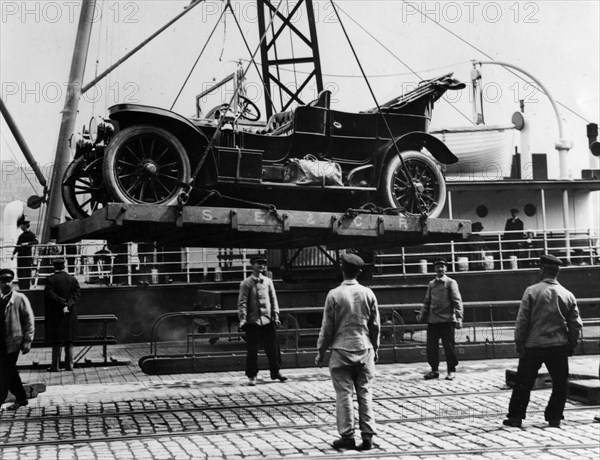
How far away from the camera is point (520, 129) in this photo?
30062 millimetres

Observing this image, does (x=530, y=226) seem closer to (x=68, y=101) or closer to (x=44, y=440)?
(x=68, y=101)

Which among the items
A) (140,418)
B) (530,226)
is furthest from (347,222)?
(530,226)

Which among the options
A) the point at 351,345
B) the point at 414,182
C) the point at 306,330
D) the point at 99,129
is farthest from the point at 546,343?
the point at 306,330

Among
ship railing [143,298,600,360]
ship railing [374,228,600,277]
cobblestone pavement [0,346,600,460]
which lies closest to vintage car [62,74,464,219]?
cobblestone pavement [0,346,600,460]

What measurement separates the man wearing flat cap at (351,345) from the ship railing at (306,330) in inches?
208

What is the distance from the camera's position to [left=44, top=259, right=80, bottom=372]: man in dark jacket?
14.5 metres

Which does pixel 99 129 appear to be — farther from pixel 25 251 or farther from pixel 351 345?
pixel 25 251

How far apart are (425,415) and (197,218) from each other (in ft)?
12.0

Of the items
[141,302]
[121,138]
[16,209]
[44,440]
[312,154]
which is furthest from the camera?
[16,209]

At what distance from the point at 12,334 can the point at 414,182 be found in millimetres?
5615

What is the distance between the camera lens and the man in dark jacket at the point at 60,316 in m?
14.5

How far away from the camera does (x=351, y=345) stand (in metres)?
7.97

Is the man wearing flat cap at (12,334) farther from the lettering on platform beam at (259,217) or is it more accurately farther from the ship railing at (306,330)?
the lettering on platform beam at (259,217)

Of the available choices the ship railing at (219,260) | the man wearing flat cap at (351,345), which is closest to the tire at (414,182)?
the man wearing flat cap at (351,345)
